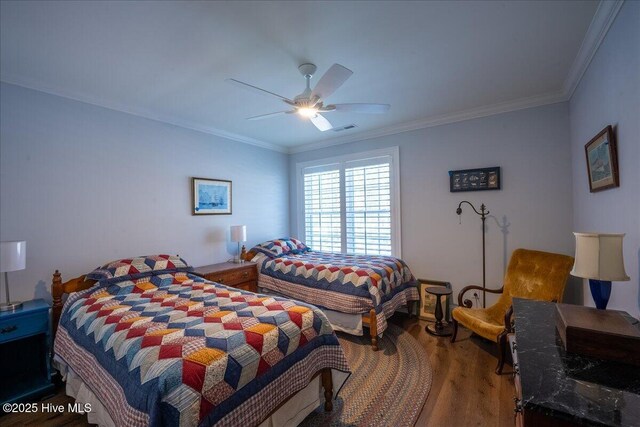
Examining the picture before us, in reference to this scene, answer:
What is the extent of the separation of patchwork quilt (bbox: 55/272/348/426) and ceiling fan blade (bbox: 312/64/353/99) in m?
1.65

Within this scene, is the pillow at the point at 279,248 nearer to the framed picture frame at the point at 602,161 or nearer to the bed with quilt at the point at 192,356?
the bed with quilt at the point at 192,356

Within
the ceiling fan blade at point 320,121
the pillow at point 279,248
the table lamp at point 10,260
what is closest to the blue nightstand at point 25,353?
the table lamp at point 10,260

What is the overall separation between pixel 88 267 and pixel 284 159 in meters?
3.31

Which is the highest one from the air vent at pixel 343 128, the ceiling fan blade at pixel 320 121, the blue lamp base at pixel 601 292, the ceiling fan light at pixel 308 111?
the air vent at pixel 343 128

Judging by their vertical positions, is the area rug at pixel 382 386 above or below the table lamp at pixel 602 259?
below

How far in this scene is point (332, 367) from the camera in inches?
78.8

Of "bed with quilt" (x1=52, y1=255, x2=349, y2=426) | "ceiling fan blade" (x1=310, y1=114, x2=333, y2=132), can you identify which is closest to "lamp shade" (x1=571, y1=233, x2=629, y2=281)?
"bed with quilt" (x1=52, y1=255, x2=349, y2=426)

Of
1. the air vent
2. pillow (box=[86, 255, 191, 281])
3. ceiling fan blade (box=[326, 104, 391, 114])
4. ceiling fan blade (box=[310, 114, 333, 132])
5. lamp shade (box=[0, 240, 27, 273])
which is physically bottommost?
pillow (box=[86, 255, 191, 281])

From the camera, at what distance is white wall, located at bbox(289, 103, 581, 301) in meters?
3.03

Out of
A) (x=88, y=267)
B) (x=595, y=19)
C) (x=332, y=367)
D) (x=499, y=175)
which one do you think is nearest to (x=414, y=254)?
(x=499, y=175)

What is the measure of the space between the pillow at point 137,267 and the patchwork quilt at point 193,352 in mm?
231

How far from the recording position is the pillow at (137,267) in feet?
8.70

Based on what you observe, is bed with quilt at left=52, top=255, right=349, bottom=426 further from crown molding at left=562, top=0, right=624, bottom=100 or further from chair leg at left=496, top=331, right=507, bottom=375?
crown molding at left=562, top=0, right=624, bottom=100

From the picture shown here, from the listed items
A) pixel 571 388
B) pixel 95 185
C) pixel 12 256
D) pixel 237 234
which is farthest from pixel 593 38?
pixel 12 256
